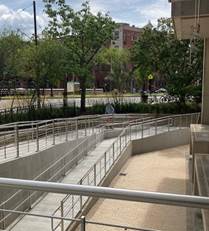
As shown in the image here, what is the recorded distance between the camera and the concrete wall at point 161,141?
15680mm

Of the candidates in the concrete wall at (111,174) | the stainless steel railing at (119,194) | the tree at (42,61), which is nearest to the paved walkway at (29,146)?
the concrete wall at (111,174)

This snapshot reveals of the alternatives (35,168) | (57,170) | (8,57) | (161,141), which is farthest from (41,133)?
(8,57)

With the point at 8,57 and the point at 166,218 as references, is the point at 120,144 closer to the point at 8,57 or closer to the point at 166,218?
the point at 166,218

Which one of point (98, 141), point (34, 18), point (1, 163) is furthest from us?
point (34, 18)

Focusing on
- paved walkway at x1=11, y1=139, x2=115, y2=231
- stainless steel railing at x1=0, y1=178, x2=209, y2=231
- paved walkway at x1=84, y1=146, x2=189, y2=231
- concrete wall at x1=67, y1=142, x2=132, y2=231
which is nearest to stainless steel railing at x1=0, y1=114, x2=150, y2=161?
paved walkway at x1=11, y1=139, x2=115, y2=231

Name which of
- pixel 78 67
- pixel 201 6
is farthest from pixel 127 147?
pixel 78 67

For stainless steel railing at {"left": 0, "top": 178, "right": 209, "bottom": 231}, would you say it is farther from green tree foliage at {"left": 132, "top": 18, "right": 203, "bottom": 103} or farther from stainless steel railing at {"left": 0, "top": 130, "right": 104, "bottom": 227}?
green tree foliage at {"left": 132, "top": 18, "right": 203, "bottom": 103}

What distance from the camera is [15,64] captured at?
18.8 meters

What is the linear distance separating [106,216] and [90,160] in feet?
14.8

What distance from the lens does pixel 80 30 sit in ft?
68.1

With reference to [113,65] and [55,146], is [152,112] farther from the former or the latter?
[113,65]

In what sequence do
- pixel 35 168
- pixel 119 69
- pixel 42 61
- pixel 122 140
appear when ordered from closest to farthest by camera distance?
pixel 35 168 → pixel 122 140 → pixel 42 61 → pixel 119 69

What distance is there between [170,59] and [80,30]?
565 cm

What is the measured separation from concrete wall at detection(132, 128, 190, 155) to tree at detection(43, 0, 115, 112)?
6339mm
